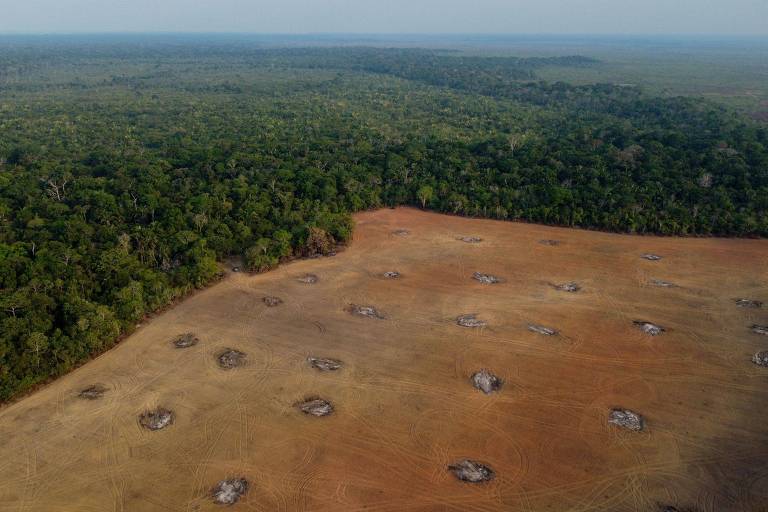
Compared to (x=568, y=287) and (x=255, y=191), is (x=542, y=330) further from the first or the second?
(x=255, y=191)

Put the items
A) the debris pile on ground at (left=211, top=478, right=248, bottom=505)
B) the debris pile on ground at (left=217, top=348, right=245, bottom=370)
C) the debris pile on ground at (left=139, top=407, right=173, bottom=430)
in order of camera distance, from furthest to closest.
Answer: the debris pile on ground at (left=217, top=348, right=245, bottom=370)
the debris pile on ground at (left=139, top=407, right=173, bottom=430)
the debris pile on ground at (left=211, top=478, right=248, bottom=505)


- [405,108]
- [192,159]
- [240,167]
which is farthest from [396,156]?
[405,108]

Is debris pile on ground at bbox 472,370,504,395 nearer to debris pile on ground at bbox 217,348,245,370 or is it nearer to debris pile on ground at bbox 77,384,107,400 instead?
debris pile on ground at bbox 217,348,245,370

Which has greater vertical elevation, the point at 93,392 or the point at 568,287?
the point at 568,287

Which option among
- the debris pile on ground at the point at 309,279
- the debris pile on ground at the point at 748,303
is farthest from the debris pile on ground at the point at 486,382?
the debris pile on ground at the point at 748,303

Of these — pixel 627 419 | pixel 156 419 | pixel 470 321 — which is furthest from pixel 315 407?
pixel 627 419

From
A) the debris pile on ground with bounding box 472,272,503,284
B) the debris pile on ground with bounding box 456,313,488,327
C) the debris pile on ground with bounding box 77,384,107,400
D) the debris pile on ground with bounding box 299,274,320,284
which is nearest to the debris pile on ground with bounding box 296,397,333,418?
the debris pile on ground with bounding box 77,384,107,400
